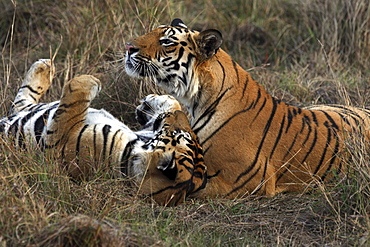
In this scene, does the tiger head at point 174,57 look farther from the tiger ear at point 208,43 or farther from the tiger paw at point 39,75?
the tiger paw at point 39,75

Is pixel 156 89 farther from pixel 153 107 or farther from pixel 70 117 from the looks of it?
pixel 70 117

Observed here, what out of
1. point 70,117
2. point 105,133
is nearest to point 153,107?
point 105,133

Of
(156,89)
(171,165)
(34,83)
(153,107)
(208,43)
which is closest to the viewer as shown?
(171,165)

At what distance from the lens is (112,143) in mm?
3738

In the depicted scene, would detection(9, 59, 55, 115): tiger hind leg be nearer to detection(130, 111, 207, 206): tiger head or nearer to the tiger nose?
the tiger nose

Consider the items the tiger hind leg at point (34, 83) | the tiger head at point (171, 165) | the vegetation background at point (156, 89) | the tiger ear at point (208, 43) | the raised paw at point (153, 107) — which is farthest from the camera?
the tiger hind leg at point (34, 83)

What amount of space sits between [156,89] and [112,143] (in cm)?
110

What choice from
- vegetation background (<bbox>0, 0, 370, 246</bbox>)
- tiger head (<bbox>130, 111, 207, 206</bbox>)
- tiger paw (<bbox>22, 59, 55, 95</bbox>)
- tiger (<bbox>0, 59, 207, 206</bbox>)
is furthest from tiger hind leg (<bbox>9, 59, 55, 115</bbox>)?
tiger head (<bbox>130, 111, 207, 206</bbox>)

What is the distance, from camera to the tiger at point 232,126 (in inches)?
144

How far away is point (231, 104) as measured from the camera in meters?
3.77

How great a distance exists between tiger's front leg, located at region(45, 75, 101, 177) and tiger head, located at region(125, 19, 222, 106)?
0.34 m

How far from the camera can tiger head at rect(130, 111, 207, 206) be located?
3.48 metres

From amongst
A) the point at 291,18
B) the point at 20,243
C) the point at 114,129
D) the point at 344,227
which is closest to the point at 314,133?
the point at 344,227

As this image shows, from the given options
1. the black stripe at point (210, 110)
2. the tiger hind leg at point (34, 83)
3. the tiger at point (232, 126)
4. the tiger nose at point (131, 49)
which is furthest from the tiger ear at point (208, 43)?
the tiger hind leg at point (34, 83)
